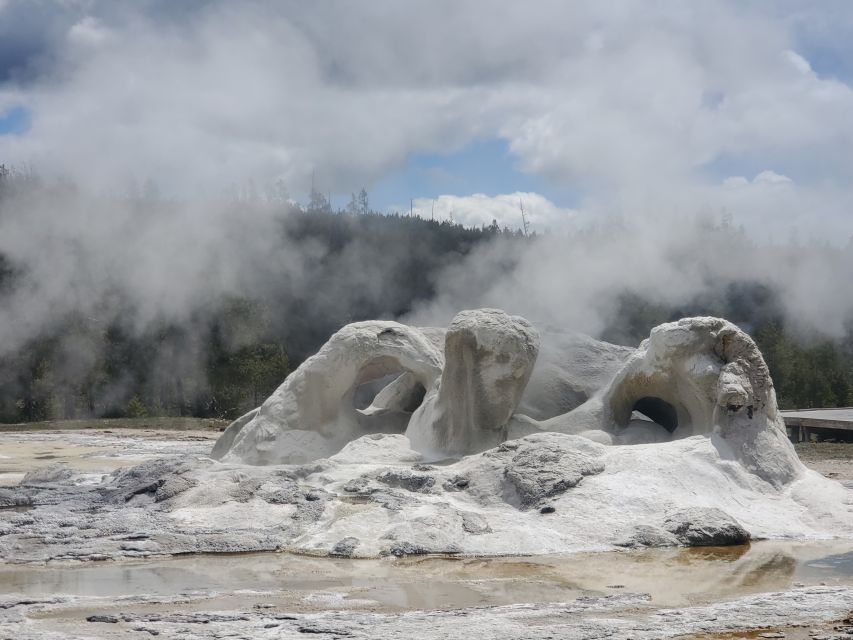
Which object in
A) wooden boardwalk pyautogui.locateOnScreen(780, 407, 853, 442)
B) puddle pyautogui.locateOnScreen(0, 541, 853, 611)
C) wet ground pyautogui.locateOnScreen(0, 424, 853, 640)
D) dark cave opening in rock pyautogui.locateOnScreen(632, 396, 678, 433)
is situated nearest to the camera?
wet ground pyautogui.locateOnScreen(0, 424, 853, 640)

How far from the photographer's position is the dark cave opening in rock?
399 inches

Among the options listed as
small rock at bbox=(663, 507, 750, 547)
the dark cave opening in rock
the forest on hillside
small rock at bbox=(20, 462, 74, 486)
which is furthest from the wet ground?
the forest on hillside

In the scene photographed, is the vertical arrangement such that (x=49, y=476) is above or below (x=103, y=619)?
above

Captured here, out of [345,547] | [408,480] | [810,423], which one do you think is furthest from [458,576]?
[810,423]

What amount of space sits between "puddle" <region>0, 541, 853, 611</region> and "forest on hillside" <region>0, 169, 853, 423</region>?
14.2 m

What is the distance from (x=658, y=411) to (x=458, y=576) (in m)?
4.74

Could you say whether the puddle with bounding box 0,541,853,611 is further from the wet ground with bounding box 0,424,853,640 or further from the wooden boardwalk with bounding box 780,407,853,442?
the wooden boardwalk with bounding box 780,407,853,442

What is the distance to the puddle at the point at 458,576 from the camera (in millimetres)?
5707

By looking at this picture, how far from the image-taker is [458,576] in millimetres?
6246

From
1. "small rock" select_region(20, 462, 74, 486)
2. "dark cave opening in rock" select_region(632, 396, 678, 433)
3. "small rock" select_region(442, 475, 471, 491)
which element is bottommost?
"small rock" select_region(20, 462, 74, 486)

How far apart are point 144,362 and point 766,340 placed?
14.6 metres

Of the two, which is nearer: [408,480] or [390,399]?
[408,480]

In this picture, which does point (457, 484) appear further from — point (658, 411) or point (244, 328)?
point (244, 328)

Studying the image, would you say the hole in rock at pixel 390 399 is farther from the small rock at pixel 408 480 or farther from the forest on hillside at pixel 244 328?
the forest on hillside at pixel 244 328
